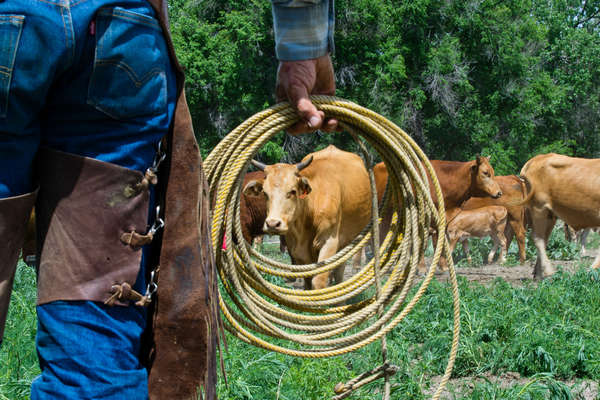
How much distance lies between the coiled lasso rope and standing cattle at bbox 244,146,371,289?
3.32m

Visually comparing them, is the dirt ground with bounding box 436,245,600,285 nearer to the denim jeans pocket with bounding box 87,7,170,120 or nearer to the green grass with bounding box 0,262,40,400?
the green grass with bounding box 0,262,40,400

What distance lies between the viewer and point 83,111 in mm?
1436

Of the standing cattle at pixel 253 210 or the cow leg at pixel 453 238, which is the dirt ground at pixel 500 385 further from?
the cow leg at pixel 453 238

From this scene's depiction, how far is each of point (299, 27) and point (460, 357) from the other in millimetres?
3199

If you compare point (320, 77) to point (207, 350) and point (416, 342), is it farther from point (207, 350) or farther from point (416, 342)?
point (416, 342)

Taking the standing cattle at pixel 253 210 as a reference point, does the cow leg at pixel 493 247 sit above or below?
below

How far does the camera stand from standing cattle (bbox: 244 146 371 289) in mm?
6910

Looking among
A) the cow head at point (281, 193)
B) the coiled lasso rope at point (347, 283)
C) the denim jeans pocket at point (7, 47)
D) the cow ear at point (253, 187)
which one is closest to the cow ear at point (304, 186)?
the cow head at point (281, 193)

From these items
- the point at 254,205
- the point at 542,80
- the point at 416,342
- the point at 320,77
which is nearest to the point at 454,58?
the point at 542,80

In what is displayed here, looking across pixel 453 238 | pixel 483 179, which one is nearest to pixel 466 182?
pixel 483 179

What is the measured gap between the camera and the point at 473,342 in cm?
470

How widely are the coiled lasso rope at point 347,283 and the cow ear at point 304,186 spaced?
155 inches

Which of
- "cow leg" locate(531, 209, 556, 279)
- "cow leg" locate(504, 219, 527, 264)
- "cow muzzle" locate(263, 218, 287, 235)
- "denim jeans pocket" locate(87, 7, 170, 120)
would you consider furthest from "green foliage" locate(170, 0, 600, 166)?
"denim jeans pocket" locate(87, 7, 170, 120)

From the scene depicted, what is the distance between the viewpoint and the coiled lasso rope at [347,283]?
8.14 ft
